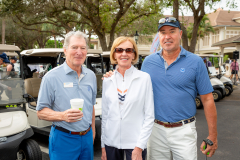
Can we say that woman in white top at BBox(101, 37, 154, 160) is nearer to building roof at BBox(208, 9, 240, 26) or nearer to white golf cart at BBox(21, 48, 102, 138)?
white golf cart at BBox(21, 48, 102, 138)

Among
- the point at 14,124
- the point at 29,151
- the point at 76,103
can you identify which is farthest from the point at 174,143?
the point at 14,124

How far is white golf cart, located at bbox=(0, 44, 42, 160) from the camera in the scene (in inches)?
121

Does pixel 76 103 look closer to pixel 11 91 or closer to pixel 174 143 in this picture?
pixel 174 143

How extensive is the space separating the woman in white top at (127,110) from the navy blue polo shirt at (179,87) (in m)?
0.26

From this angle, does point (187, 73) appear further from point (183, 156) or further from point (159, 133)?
point (183, 156)

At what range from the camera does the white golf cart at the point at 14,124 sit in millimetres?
3074

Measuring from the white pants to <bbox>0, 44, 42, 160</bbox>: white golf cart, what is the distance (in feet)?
6.51

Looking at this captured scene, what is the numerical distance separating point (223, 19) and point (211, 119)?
44.6 meters

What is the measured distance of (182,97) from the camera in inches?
89.3

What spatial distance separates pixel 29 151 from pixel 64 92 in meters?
1.80

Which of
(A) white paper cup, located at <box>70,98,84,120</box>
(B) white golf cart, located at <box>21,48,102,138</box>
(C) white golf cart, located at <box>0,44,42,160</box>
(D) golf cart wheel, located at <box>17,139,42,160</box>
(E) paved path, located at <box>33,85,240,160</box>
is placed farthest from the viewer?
(B) white golf cart, located at <box>21,48,102,138</box>

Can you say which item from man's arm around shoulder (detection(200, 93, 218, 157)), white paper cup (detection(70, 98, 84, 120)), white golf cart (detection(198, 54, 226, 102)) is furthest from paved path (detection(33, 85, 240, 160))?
white paper cup (detection(70, 98, 84, 120))

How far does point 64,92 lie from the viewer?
2074 millimetres

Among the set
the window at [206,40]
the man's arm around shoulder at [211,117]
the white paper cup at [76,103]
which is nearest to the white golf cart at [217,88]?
the man's arm around shoulder at [211,117]
